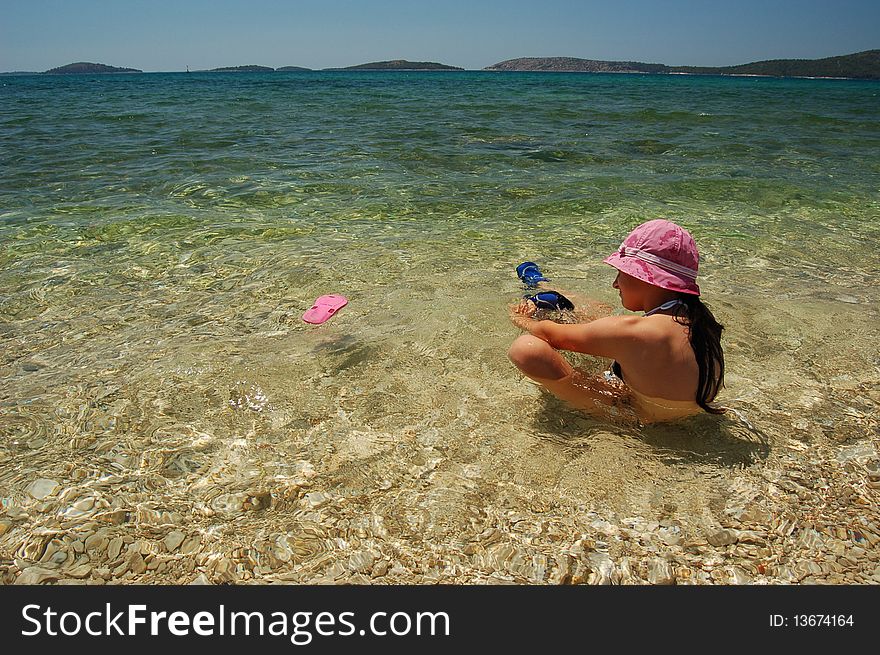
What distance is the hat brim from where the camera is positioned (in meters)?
2.53

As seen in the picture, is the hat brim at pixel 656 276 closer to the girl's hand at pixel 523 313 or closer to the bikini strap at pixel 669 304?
the bikini strap at pixel 669 304

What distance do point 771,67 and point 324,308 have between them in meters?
149

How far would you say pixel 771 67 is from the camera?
123062 mm

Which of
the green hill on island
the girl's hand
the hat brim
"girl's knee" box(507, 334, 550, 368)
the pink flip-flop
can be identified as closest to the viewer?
the hat brim

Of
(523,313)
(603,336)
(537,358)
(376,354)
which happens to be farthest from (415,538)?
(523,313)

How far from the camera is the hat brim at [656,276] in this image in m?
2.53

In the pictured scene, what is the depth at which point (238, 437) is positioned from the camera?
9.83 ft

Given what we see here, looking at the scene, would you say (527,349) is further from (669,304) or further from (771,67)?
(771,67)

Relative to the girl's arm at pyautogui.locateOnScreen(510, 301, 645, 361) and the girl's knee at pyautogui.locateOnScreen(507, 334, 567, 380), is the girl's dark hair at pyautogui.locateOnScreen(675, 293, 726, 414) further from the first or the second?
the girl's knee at pyautogui.locateOnScreen(507, 334, 567, 380)

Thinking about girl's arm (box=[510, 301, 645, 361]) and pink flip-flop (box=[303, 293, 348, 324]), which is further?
pink flip-flop (box=[303, 293, 348, 324])

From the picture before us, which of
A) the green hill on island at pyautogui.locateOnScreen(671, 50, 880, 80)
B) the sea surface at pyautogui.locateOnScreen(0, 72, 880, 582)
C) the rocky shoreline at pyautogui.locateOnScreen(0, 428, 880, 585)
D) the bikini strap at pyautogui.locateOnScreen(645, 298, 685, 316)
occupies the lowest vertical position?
the rocky shoreline at pyautogui.locateOnScreen(0, 428, 880, 585)

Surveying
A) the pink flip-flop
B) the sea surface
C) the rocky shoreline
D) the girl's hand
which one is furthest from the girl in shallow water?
the pink flip-flop

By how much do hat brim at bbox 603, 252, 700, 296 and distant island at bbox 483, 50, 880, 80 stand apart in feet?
391

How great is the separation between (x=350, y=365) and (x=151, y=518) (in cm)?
154
